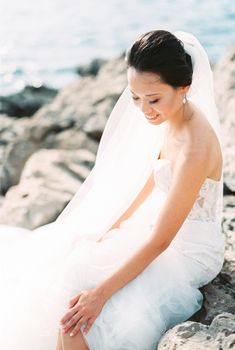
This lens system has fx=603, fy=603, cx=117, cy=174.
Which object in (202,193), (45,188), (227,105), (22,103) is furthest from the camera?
(22,103)

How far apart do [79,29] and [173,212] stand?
60.3ft

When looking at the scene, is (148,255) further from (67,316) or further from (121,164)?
(121,164)

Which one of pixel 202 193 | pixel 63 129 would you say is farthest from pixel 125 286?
pixel 63 129

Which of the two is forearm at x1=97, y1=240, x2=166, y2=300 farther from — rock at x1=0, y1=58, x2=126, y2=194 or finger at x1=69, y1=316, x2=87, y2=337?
rock at x1=0, y1=58, x2=126, y2=194

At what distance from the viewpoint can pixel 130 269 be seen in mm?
2879

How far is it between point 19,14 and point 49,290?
2045 centimetres

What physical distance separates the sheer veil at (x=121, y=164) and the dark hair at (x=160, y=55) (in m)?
0.42

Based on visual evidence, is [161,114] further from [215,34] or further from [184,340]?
[215,34]

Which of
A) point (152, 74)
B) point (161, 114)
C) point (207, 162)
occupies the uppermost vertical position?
point (152, 74)

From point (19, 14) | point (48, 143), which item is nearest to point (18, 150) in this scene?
point (48, 143)

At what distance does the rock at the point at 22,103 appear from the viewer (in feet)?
37.9

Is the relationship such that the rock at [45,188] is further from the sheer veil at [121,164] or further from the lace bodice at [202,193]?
the lace bodice at [202,193]

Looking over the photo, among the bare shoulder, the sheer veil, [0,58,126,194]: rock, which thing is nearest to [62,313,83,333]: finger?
the sheer veil

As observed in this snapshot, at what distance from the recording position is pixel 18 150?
8031 millimetres
